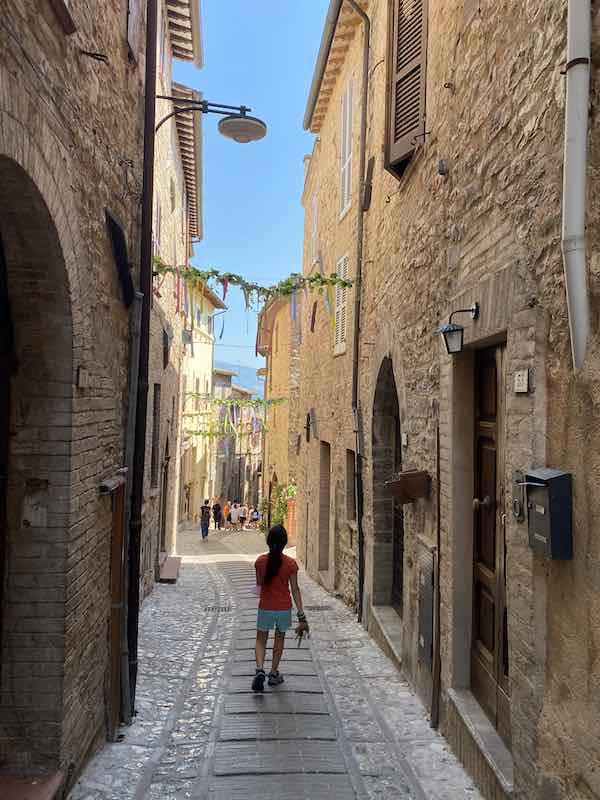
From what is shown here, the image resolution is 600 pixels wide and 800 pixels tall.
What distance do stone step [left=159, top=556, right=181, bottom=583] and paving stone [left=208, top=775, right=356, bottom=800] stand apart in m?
7.44

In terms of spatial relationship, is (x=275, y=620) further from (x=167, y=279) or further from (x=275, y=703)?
(x=167, y=279)

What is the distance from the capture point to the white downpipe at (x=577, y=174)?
2.75 meters

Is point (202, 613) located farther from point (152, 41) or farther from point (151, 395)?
point (152, 41)

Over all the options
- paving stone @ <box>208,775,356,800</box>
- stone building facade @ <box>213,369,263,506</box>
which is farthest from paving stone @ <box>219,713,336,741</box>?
stone building facade @ <box>213,369,263,506</box>

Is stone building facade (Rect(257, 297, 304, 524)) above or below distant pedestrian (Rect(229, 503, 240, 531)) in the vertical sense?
above

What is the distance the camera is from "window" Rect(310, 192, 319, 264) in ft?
46.4

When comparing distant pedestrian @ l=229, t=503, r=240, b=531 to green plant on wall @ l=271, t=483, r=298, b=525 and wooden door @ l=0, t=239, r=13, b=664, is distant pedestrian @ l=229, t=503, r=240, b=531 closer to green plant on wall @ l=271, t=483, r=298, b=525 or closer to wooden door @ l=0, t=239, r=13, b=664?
green plant on wall @ l=271, t=483, r=298, b=525

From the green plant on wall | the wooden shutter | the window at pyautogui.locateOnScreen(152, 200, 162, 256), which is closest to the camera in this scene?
the wooden shutter

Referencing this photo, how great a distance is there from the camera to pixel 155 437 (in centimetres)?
1087

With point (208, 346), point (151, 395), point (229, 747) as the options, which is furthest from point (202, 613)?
point (208, 346)

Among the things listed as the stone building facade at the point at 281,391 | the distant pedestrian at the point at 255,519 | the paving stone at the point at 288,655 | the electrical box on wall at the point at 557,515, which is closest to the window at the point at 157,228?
the paving stone at the point at 288,655

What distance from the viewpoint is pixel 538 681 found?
3145mm

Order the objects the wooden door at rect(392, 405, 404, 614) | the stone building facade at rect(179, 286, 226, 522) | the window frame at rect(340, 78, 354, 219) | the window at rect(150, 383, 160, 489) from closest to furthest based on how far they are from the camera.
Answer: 1. the wooden door at rect(392, 405, 404, 614)
2. the window frame at rect(340, 78, 354, 219)
3. the window at rect(150, 383, 160, 489)
4. the stone building facade at rect(179, 286, 226, 522)

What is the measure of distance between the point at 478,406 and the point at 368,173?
486cm
